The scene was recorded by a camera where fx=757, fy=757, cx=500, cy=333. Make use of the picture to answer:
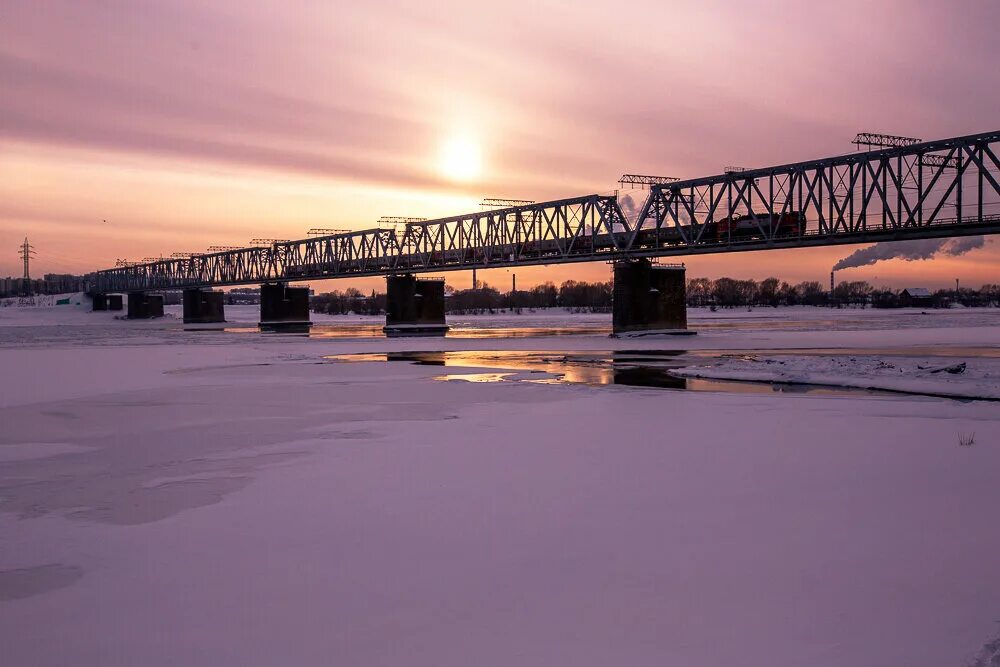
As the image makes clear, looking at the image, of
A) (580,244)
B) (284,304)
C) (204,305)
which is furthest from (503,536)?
(204,305)

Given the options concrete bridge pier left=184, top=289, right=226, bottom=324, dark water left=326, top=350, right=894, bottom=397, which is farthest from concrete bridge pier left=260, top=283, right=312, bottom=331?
dark water left=326, top=350, right=894, bottom=397

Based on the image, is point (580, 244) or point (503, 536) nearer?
point (503, 536)

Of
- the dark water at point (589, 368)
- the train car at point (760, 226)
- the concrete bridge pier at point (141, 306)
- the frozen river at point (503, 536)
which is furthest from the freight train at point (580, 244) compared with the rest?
the concrete bridge pier at point (141, 306)

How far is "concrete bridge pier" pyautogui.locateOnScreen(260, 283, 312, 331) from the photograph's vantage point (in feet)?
379

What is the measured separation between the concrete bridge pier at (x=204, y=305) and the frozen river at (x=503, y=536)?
133 metres

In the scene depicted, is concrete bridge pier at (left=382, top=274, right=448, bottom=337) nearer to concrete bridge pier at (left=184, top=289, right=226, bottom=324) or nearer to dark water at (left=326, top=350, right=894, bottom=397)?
dark water at (left=326, top=350, right=894, bottom=397)

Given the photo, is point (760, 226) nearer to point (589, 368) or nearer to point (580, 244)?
point (580, 244)

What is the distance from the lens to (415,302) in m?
90.8

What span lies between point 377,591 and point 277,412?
12641 millimetres

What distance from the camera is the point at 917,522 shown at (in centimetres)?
831

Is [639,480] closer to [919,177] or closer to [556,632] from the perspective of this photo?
[556,632]

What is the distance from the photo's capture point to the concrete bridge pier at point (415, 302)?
8994cm

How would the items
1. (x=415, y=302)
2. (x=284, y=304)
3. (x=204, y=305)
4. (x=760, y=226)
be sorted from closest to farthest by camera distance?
(x=760, y=226) < (x=415, y=302) < (x=284, y=304) < (x=204, y=305)

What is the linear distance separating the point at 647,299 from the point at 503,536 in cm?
6045
